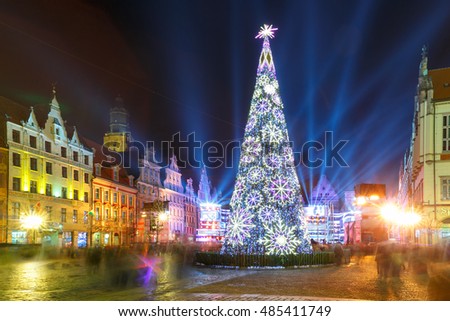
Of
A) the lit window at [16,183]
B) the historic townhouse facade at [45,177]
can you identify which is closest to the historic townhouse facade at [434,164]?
the historic townhouse facade at [45,177]

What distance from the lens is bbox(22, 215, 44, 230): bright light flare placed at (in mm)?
50812

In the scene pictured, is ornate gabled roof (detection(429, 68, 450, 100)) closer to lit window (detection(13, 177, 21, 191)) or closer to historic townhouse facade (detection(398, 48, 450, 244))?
historic townhouse facade (detection(398, 48, 450, 244))

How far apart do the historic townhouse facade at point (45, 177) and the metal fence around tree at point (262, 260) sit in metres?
23.4

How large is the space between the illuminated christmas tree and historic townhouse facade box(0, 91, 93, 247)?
25319mm

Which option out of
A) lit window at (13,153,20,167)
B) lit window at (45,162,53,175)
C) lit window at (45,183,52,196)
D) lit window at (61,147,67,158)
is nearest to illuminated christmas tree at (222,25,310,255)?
lit window at (13,153,20,167)

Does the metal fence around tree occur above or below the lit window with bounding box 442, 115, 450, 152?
below

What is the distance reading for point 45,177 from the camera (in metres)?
56.0

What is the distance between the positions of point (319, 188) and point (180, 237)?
5440cm

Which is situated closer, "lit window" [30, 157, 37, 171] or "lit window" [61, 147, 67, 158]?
"lit window" [30, 157, 37, 171]

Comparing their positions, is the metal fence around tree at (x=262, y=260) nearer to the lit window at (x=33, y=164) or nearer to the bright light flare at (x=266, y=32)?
the bright light flare at (x=266, y=32)

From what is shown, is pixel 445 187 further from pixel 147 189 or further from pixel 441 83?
pixel 147 189

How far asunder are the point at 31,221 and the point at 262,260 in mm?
29552

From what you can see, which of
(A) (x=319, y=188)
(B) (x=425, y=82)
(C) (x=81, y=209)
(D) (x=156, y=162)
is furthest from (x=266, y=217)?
(A) (x=319, y=188)

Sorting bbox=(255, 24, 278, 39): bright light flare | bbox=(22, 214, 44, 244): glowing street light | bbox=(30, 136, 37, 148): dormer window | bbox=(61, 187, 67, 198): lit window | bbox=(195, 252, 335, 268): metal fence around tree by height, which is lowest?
bbox=(195, 252, 335, 268): metal fence around tree
